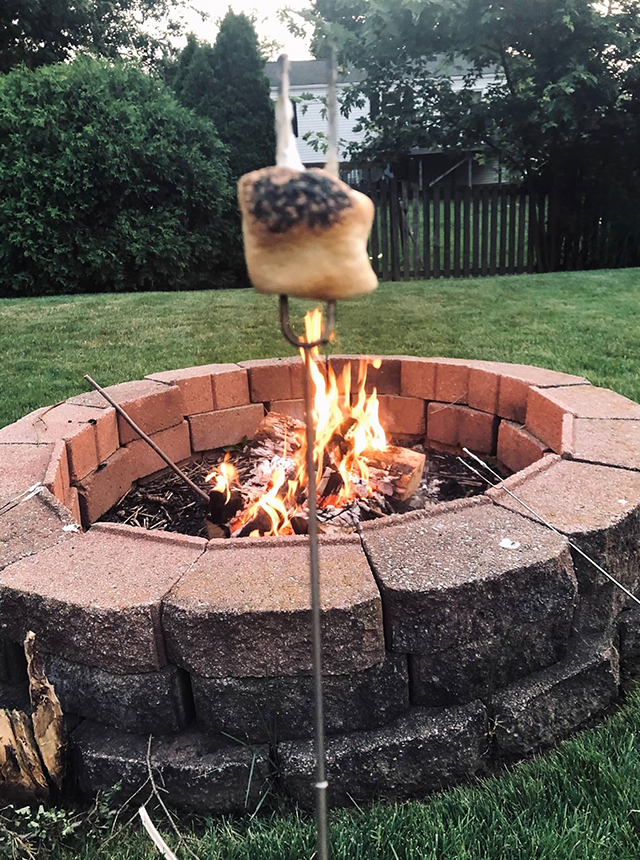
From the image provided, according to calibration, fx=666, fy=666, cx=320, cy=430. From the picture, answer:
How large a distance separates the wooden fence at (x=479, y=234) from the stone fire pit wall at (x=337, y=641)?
8720 mm

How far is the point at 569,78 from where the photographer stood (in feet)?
29.3

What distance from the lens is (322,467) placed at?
267cm

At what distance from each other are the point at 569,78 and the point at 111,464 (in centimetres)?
882

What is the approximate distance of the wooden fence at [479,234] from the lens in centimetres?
1010

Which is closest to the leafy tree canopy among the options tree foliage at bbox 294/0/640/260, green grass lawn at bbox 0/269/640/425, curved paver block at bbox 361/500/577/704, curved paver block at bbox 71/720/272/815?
tree foliage at bbox 294/0/640/260

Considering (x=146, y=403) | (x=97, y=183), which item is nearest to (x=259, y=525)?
(x=146, y=403)

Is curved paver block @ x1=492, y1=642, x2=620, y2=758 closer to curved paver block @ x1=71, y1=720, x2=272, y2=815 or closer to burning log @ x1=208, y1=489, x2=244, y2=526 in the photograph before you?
curved paver block @ x1=71, y1=720, x2=272, y2=815

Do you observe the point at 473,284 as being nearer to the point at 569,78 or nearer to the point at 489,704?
the point at 569,78

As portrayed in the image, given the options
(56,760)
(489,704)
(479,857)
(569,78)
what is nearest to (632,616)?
(489,704)

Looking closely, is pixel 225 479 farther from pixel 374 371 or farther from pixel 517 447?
pixel 517 447

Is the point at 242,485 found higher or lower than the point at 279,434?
lower

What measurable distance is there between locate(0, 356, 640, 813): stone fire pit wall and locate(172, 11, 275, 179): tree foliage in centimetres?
1028

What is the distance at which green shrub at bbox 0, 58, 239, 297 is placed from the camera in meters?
8.84

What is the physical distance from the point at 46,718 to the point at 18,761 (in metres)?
0.12
